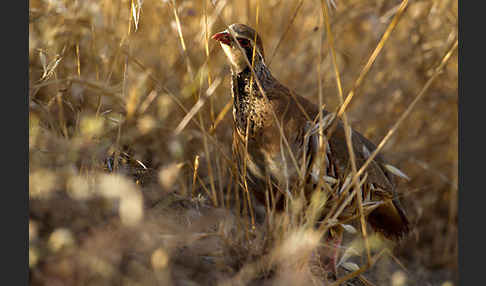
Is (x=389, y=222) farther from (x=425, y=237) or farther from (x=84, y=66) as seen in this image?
(x=84, y=66)

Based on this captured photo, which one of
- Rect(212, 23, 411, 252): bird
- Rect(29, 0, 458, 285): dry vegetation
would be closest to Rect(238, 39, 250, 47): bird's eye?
Rect(212, 23, 411, 252): bird

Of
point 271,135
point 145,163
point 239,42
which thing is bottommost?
point 145,163

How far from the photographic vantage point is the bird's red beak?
2.12 meters

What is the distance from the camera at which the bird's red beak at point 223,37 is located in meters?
2.12

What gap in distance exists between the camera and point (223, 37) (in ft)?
7.00

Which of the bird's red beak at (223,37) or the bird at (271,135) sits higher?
the bird's red beak at (223,37)

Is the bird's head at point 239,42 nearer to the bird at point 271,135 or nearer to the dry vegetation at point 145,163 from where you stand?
the bird at point 271,135

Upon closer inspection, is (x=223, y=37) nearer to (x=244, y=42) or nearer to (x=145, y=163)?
(x=244, y=42)

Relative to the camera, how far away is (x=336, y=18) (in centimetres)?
285

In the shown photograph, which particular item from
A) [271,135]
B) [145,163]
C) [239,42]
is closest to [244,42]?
[239,42]

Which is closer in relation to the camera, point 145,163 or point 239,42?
point 145,163

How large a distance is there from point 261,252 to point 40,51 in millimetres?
1096

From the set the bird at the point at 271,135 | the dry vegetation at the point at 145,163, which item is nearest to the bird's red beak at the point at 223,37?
the bird at the point at 271,135

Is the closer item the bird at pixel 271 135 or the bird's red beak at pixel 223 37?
the bird at pixel 271 135
